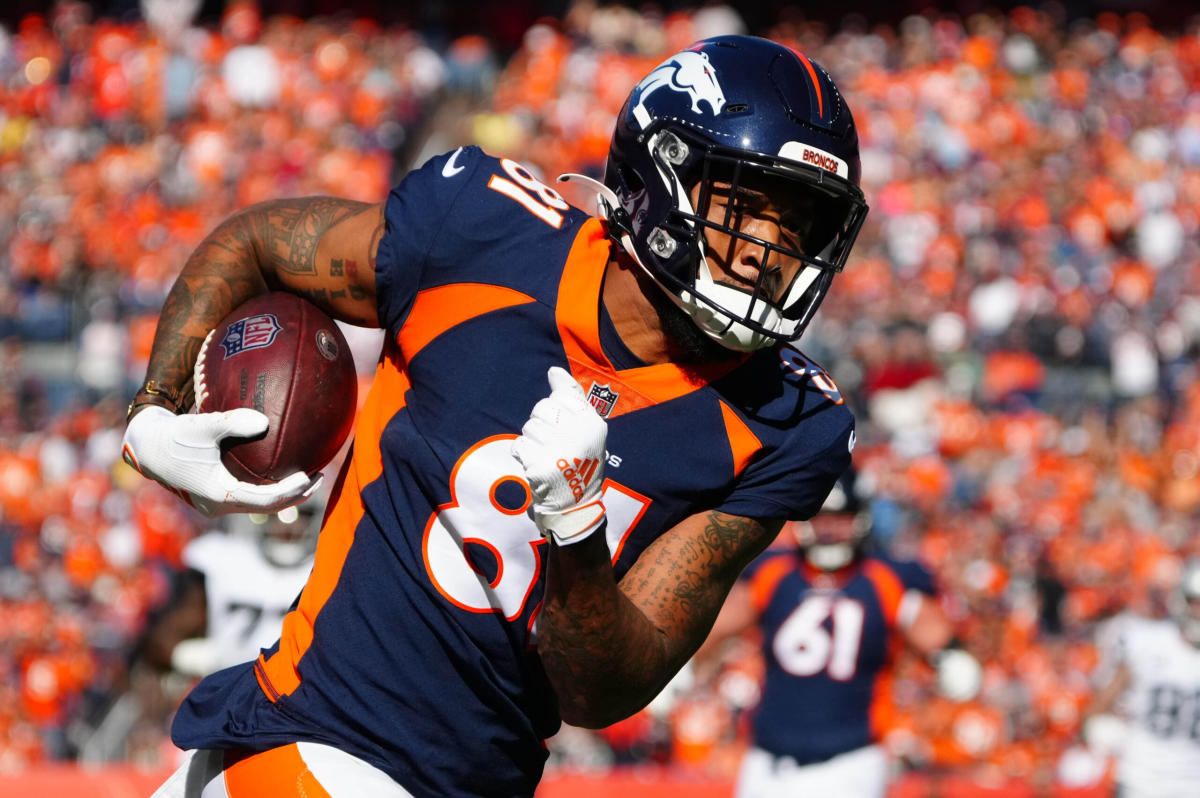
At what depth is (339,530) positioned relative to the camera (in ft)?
7.69

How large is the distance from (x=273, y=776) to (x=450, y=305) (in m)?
0.79

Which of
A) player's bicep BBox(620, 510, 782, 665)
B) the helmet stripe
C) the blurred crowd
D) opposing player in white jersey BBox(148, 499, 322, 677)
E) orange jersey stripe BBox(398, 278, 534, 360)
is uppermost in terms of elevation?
the helmet stripe

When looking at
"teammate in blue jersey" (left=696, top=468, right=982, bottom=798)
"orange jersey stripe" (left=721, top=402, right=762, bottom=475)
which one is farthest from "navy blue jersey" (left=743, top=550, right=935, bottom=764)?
"orange jersey stripe" (left=721, top=402, right=762, bottom=475)

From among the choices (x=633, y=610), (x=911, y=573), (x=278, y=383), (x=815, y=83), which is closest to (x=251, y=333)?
(x=278, y=383)

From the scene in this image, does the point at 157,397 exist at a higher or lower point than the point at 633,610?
higher

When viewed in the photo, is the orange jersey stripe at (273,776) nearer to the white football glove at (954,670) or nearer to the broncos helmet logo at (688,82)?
the broncos helmet logo at (688,82)

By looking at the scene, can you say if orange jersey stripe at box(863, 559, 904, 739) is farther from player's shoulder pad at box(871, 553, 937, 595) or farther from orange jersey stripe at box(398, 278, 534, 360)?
orange jersey stripe at box(398, 278, 534, 360)

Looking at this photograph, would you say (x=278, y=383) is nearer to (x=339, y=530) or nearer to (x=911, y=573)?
(x=339, y=530)

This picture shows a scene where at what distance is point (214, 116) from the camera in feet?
45.3

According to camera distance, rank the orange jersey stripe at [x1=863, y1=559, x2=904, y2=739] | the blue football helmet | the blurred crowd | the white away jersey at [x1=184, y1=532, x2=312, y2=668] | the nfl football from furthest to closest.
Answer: the blurred crowd
the orange jersey stripe at [x1=863, y1=559, x2=904, y2=739]
the white away jersey at [x1=184, y1=532, x2=312, y2=668]
the nfl football
the blue football helmet

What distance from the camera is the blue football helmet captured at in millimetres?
2221

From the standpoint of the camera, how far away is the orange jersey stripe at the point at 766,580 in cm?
568

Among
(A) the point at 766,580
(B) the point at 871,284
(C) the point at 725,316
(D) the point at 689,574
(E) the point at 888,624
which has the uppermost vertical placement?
(C) the point at 725,316

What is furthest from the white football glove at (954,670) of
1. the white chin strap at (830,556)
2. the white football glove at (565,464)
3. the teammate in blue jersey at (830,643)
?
the white football glove at (565,464)
